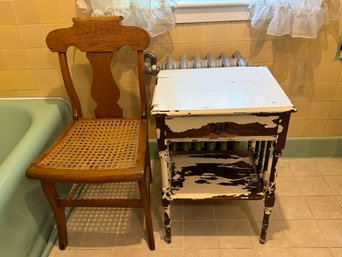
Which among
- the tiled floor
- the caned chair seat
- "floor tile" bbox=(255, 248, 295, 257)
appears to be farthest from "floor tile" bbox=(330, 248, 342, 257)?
the caned chair seat

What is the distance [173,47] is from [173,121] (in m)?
0.59

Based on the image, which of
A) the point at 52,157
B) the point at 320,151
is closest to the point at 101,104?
the point at 52,157

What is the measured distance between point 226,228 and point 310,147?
30.5 inches

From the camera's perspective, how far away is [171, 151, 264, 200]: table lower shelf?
3.92ft

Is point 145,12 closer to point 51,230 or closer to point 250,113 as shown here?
point 250,113

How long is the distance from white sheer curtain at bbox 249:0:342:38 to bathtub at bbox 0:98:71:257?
1055 mm

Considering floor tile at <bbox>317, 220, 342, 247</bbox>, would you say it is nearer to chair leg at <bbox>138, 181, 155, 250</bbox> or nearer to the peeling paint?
the peeling paint

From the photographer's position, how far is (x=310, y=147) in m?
1.75

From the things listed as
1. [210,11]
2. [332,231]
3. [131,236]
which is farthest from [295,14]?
[131,236]

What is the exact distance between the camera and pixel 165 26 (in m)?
1.31

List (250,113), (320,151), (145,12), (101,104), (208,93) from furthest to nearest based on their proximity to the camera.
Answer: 1. (320,151)
2. (101,104)
3. (145,12)
4. (208,93)
5. (250,113)

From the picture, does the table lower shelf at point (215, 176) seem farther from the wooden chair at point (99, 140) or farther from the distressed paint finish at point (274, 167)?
the wooden chair at point (99, 140)

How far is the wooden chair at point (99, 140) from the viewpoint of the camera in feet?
3.48

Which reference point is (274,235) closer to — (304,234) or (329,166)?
(304,234)
